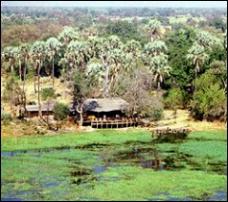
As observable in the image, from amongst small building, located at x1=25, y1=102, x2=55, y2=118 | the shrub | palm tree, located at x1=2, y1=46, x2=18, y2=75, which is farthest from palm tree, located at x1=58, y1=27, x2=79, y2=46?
small building, located at x1=25, y1=102, x2=55, y2=118

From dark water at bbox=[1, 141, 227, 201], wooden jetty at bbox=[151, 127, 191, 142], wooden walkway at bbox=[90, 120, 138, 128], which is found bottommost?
wooden walkway at bbox=[90, 120, 138, 128]

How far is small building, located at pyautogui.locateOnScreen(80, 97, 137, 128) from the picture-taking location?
49281mm

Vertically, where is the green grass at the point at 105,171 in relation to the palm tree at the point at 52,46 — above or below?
below

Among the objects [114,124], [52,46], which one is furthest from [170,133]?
[52,46]

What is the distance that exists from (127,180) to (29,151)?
32.7 ft

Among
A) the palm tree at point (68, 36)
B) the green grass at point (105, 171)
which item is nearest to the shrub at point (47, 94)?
the green grass at point (105, 171)

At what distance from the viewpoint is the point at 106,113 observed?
167 feet

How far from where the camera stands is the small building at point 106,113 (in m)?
49.3

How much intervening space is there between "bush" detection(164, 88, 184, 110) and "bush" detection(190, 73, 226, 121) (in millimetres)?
2783

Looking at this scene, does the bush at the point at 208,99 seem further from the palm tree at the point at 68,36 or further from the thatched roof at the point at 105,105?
the palm tree at the point at 68,36

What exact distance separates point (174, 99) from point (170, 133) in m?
8.66

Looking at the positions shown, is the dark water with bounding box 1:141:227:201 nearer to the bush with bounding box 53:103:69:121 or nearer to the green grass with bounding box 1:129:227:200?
the green grass with bounding box 1:129:227:200

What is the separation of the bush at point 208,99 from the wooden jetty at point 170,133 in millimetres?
2969

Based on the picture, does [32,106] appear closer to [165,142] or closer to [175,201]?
[165,142]
